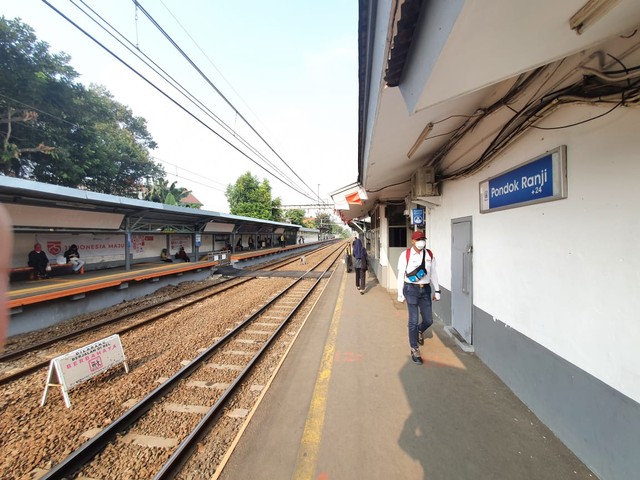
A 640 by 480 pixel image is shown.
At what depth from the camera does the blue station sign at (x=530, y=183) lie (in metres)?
2.38

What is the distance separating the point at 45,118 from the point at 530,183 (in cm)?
2795

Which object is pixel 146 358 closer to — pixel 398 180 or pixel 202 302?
pixel 202 302

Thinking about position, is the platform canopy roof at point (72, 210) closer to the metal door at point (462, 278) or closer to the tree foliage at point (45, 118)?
the metal door at point (462, 278)

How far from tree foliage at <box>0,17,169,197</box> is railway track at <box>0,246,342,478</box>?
70.3 feet

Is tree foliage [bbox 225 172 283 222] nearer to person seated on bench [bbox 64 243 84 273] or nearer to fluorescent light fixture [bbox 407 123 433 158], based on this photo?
person seated on bench [bbox 64 243 84 273]

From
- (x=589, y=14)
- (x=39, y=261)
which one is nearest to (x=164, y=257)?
(x=39, y=261)

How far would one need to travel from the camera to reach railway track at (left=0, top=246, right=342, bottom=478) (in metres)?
2.53

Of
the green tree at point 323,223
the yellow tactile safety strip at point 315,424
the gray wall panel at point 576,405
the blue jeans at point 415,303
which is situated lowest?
the yellow tactile safety strip at point 315,424

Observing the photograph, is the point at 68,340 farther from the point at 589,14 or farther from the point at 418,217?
the point at 589,14

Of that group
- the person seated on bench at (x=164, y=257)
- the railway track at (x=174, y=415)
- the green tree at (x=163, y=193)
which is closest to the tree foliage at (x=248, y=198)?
the green tree at (x=163, y=193)

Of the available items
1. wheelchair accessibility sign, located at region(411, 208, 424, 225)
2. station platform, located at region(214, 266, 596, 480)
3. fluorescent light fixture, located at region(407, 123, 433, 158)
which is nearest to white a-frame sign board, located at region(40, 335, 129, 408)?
station platform, located at region(214, 266, 596, 480)

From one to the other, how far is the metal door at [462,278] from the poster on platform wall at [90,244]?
44.8 ft

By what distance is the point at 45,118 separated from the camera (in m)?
19.1

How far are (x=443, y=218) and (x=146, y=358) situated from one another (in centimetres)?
610
